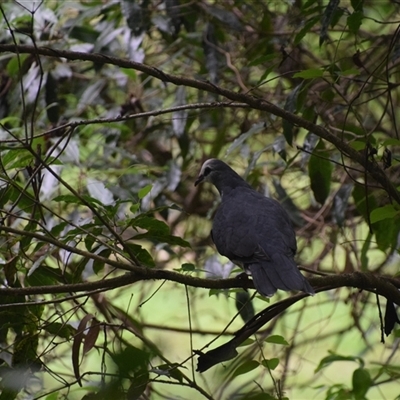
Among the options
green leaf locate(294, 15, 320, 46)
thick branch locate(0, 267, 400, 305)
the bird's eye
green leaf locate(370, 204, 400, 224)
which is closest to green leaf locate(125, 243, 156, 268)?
thick branch locate(0, 267, 400, 305)

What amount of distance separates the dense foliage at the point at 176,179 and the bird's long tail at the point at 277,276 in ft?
0.26

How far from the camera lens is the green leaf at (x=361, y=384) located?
9.04 ft

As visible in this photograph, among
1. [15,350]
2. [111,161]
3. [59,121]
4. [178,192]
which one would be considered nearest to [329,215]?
[178,192]

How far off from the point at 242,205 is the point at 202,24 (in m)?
Result: 2.19

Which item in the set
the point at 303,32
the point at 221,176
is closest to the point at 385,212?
the point at 303,32

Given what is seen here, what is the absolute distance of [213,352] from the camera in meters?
2.35

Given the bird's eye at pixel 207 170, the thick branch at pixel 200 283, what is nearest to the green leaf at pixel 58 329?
the thick branch at pixel 200 283

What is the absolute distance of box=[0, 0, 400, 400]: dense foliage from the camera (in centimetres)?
233

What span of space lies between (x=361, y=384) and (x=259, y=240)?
0.67 m

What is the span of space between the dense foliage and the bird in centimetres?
9

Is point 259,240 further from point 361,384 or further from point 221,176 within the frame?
point 221,176

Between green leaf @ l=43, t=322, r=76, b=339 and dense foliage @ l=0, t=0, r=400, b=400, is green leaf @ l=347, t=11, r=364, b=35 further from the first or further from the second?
green leaf @ l=43, t=322, r=76, b=339

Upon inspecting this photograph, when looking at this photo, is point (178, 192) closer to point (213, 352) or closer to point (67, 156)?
point (67, 156)

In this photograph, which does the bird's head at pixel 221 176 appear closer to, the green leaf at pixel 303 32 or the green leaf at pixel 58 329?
the green leaf at pixel 303 32
